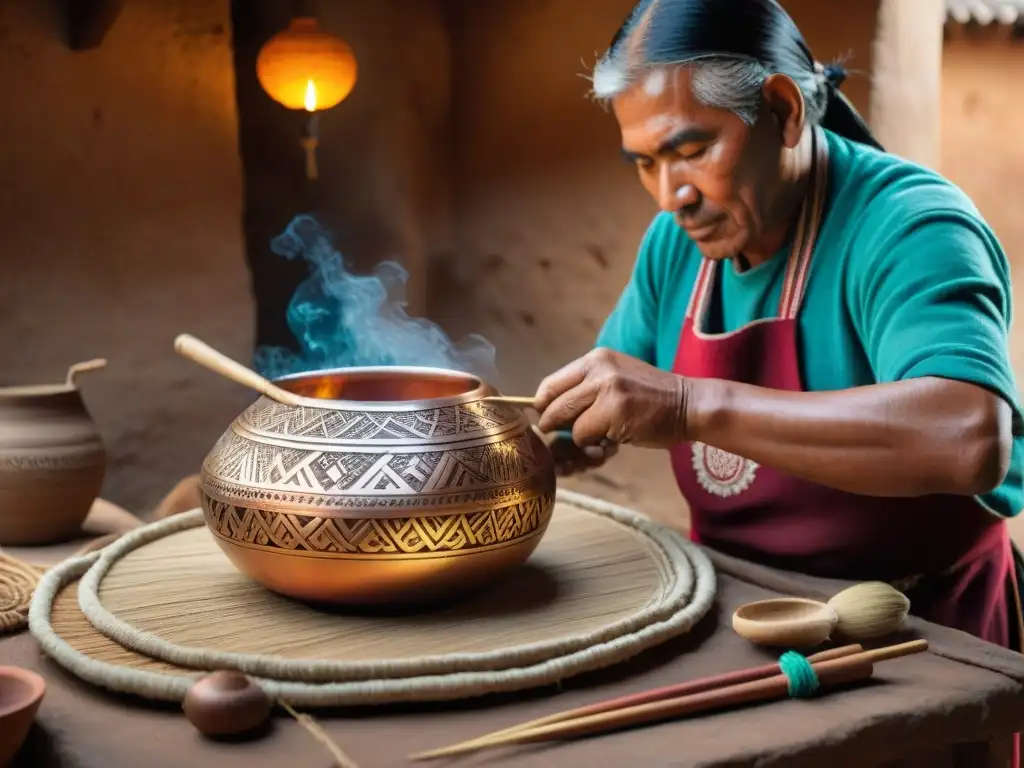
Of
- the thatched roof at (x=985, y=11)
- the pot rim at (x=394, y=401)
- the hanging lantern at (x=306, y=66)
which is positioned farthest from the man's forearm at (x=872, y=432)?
the thatched roof at (x=985, y=11)

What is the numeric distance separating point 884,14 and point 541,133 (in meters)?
1.40

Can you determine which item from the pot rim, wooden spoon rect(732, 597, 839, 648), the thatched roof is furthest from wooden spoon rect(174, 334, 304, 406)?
the thatched roof

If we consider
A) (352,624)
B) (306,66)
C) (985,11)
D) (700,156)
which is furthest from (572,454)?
(985,11)

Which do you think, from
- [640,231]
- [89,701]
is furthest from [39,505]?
[640,231]

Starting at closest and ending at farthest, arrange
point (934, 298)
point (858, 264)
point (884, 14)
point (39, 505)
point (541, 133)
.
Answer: point (934, 298)
point (858, 264)
point (39, 505)
point (884, 14)
point (541, 133)

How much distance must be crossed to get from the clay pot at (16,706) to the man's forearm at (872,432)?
2.75ft

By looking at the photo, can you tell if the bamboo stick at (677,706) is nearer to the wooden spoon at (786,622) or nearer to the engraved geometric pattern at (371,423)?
the wooden spoon at (786,622)

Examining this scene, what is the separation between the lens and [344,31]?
404cm

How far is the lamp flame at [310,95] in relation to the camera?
343 cm

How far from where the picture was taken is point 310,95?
11.3 ft

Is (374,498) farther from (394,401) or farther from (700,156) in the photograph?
(700,156)

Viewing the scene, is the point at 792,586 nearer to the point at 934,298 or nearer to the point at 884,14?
the point at 934,298

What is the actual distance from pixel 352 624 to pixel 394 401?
0.28 m

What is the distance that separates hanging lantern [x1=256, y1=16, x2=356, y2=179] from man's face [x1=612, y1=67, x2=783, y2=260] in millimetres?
2013
